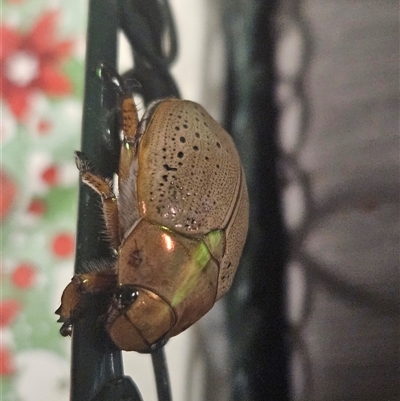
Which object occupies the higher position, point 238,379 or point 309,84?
point 309,84

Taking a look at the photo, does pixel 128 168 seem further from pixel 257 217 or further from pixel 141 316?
pixel 257 217

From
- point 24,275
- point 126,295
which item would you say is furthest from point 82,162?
point 24,275

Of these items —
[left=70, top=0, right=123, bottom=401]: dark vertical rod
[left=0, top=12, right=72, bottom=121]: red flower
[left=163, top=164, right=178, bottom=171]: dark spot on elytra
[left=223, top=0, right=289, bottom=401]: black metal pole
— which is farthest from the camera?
[left=0, top=12, right=72, bottom=121]: red flower

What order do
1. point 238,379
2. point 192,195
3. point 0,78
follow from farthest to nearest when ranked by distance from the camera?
point 0,78, point 238,379, point 192,195

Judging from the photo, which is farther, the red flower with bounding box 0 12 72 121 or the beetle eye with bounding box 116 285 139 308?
the red flower with bounding box 0 12 72 121

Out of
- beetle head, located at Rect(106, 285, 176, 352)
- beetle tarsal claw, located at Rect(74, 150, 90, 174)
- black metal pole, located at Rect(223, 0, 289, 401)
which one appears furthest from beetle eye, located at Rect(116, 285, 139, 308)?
black metal pole, located at Rect(223, 0, 289, 401)

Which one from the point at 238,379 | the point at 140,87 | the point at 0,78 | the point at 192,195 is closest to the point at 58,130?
the point at 0,78

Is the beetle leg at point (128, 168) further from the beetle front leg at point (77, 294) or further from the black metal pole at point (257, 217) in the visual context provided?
the black metal pole at point (257, 217)

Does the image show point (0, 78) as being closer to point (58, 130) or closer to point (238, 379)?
point (58, 130)

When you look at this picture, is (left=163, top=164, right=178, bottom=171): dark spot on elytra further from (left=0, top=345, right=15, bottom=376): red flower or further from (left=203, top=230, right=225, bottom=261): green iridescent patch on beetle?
(left=0, top=345, right=15, bottom=376): red flower
